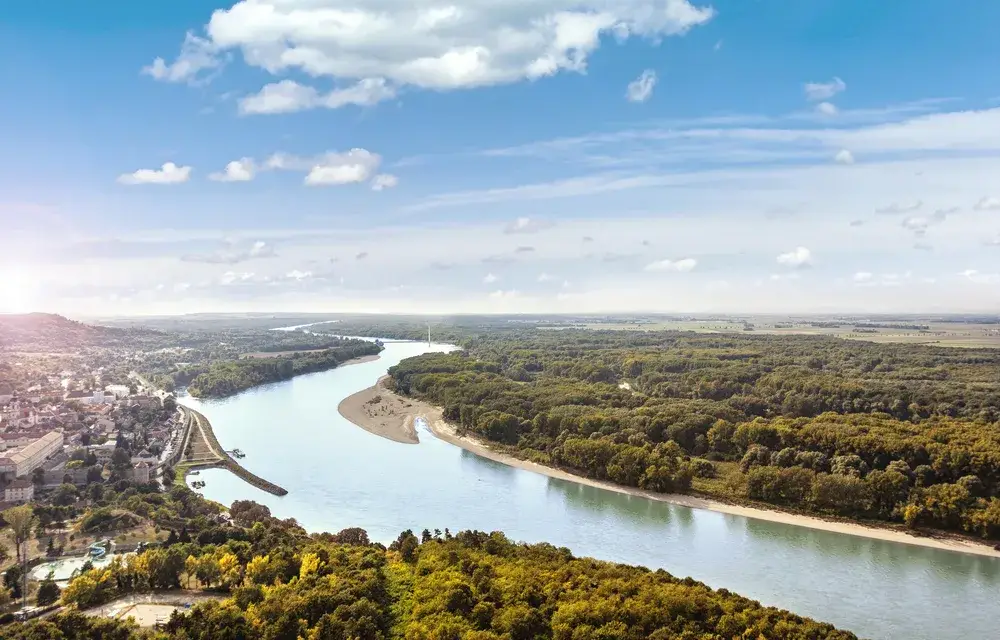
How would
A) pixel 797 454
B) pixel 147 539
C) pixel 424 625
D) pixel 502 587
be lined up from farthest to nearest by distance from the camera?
pixel 797 454
pixel 147 539
pixel 502 587
pixel 424 625

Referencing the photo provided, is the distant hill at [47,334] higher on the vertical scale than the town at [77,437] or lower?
higher

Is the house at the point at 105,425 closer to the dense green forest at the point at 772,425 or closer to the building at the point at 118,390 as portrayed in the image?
the building at the point at 118,390

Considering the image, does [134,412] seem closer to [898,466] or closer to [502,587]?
[502,587]

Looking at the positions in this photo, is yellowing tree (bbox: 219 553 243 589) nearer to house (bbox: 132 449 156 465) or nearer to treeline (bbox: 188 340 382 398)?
house (bbox: 132 449 156 465)

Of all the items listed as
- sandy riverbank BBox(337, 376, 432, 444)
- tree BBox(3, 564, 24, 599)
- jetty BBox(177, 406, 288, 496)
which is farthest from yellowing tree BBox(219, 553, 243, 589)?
sandy riverbank BBox(337, 376, 432, 444)

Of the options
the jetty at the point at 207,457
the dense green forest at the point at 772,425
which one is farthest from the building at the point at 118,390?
the dense green forest at the point at 772,425

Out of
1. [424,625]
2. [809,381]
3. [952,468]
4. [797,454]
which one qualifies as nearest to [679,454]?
[797,454]
